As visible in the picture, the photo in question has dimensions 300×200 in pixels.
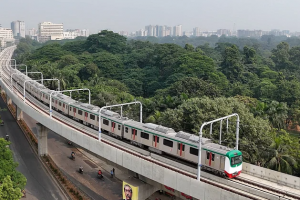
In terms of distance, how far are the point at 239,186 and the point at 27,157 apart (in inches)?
997

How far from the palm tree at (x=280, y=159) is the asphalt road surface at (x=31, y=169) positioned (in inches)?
649

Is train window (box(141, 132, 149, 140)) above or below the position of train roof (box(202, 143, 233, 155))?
below

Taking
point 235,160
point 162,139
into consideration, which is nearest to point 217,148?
point 235,160

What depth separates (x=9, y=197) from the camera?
19.3m

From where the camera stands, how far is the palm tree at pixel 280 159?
21422 millimetres

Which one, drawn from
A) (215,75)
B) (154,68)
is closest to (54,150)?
(215,75)

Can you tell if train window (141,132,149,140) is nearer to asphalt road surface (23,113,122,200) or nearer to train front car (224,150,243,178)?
train front car (224,150,243,178)

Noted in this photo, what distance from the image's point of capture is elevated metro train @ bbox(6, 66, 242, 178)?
1853 centimetres

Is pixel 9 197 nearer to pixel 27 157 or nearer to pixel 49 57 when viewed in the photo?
pixel 27 157

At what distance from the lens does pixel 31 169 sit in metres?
32.1

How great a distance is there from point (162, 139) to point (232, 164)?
5.35 m

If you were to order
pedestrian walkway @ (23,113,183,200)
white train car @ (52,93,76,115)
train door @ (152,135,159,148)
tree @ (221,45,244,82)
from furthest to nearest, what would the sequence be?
tree @ (221,45,244,82) < white train car @ (52,93,76,115) < pedestrian walkway @ (23,113,183,200) < train door @ (152,135,159,148)

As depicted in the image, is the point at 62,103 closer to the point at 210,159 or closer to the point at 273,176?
the point at 210,159

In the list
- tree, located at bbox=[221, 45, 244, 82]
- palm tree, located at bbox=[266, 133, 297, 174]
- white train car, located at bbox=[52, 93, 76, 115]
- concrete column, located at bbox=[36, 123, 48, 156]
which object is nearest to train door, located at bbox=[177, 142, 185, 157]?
palm tree, located at bbox=[266, 133, 297, 174]
